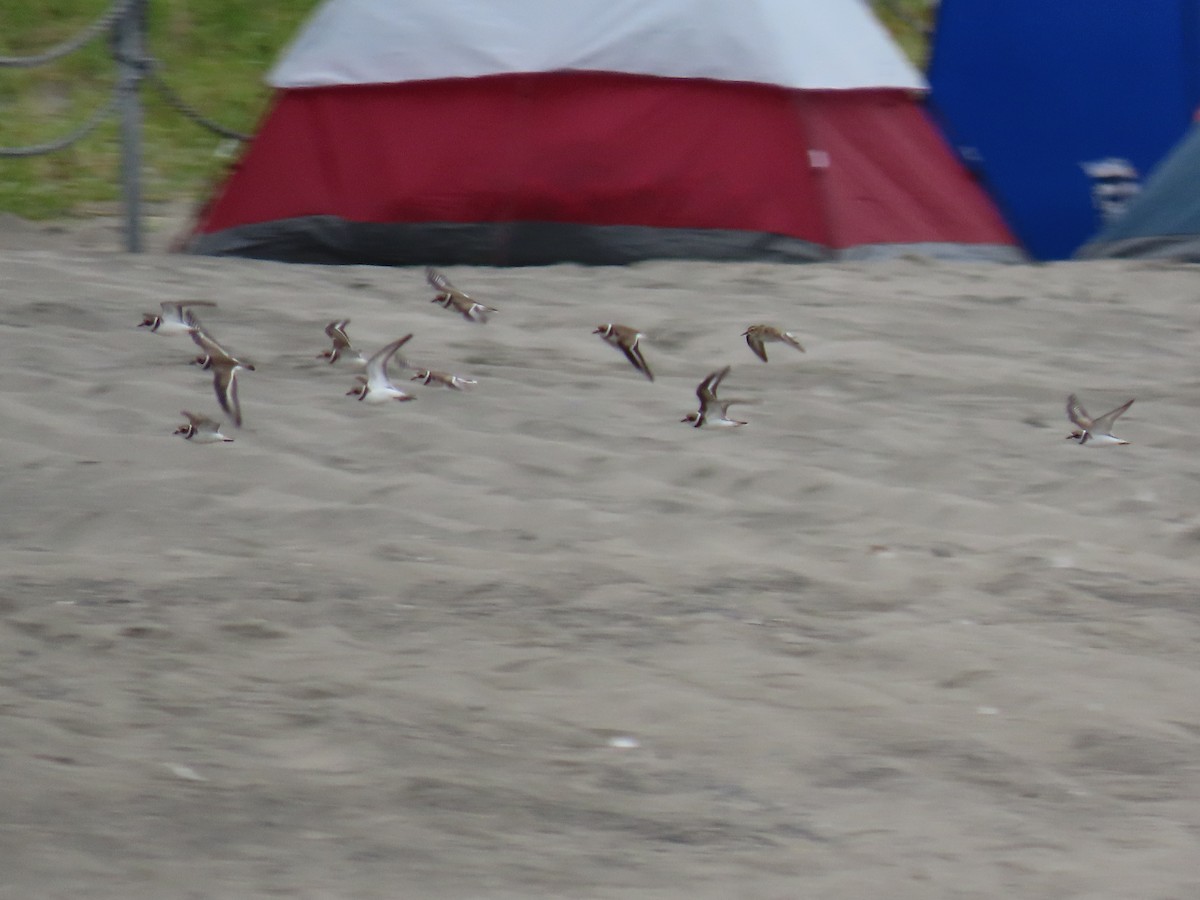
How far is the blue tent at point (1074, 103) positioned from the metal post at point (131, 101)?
308 cm

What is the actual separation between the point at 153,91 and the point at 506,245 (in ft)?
15.7

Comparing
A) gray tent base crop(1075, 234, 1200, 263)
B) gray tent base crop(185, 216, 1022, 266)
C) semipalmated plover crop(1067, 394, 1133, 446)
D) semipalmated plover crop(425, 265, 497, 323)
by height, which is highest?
semipalmated plover crop(1067, 394, 1133, 446)

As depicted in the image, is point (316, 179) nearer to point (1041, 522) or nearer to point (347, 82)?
point (347, 82)

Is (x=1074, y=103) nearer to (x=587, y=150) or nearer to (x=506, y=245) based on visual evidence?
(x=587, y=150)

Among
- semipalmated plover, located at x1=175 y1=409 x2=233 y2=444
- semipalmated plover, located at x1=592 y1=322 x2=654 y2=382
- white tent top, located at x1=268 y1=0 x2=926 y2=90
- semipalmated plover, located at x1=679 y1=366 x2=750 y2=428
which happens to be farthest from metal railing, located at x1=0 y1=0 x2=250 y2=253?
semipalmated plover, located at x1=679 y1=366 x2=750 y2=428

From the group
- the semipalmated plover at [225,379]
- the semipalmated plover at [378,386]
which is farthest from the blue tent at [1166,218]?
the semipalmated plover at [225,379]

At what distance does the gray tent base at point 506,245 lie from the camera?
6.68 m

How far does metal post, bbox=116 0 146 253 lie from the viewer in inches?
263

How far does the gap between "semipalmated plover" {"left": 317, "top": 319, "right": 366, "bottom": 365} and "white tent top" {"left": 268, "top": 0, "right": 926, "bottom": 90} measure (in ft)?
7.17

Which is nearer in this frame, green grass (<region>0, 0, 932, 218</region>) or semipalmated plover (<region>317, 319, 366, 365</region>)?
semipalmated plover (<region>317, 319, 366, 365</region>)

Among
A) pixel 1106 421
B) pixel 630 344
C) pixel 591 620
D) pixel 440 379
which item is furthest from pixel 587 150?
pixel 591 620

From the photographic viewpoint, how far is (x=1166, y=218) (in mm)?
6895

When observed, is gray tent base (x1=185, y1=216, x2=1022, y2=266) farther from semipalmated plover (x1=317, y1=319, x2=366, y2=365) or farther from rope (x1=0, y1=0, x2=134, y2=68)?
semipalmated plover (x1=317, y1=319, x2=366, y2=365)

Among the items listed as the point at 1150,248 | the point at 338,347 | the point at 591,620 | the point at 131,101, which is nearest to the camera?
the point at 591,620
